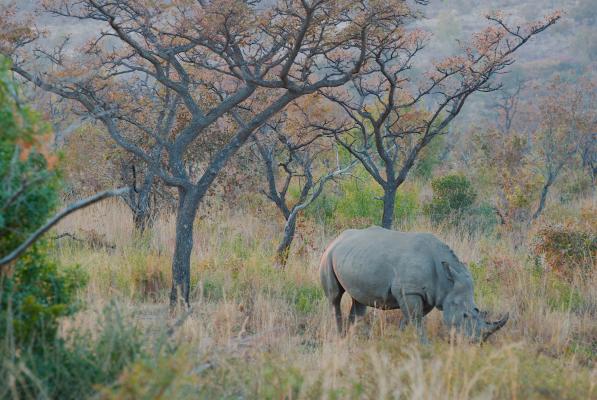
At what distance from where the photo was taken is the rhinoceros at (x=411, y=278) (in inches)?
262

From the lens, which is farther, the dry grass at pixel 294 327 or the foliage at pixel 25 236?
the dry grass at pixel 294 327

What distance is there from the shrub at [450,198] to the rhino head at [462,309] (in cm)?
803

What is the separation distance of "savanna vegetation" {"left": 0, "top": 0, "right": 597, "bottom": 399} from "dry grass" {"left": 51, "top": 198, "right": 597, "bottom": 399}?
0.03 metres

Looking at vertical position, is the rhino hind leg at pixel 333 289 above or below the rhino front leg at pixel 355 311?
above

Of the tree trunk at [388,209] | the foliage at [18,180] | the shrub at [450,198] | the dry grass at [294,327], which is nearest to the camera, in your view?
the foliage at [18,180]

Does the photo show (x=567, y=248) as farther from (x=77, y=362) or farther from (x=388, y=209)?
(x=77, y=362)

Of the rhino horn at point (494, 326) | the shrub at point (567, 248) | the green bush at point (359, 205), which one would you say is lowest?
the rhino horn at point (494, 326)

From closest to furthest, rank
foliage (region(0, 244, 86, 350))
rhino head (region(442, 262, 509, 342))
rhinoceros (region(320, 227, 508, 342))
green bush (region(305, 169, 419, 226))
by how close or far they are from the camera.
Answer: foliage (region(0, 244, 86, 350))
rhino head (region(442, 262, 509, 342))
rhinoceros (region(320, 227, 508, 342))
green bush (region(305, 169, 419, 226))

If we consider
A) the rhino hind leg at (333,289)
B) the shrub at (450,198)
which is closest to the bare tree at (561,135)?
the shrub at (450,198)

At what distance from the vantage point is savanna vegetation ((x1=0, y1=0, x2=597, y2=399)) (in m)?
4.46

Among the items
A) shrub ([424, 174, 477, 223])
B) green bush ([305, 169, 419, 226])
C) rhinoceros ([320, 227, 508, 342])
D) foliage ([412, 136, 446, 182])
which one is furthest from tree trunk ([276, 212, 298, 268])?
foliage ([412, 136, 446, 182])

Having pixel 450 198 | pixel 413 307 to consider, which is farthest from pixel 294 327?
pixel 450 198

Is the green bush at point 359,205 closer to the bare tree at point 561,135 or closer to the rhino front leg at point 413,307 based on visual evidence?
the rhino front leg at point 413,307

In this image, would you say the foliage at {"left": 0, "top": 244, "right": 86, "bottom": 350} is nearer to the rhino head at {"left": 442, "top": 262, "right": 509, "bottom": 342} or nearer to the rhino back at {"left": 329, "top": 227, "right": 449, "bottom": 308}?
the rhino back at {"left": 329, "top": 227, "right": 449, "bottom": 308}
